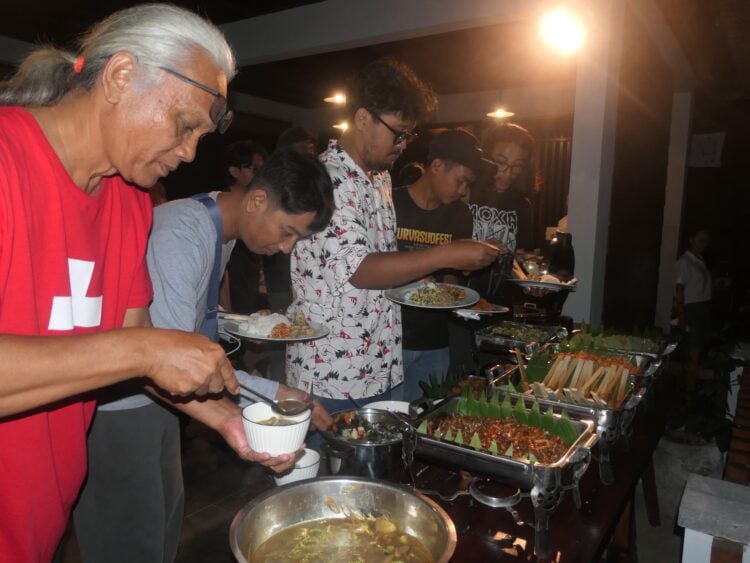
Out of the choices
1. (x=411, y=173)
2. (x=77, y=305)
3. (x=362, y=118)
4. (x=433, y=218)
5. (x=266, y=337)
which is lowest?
(x=266, y=337)

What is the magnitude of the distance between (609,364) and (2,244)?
211cm

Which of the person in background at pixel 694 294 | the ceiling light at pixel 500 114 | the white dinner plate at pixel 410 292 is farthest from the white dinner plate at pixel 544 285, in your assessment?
the ceiling light at pixel 500 114

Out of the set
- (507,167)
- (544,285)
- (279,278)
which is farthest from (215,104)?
(279,278)

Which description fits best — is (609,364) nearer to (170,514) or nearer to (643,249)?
(170,514)

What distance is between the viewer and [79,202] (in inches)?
40.8

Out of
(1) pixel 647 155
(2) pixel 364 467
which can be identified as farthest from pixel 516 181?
(2) pixel 364 467

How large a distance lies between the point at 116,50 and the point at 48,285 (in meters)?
0.42

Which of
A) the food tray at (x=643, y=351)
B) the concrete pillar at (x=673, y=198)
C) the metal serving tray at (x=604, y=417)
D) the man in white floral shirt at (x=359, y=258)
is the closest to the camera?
the metal serving tray at (x=604, y=417)

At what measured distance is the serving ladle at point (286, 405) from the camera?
1257 mm

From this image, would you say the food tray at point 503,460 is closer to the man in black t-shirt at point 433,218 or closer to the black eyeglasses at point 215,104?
the black eyeglasses at point 215,104

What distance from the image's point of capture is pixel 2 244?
0.85m

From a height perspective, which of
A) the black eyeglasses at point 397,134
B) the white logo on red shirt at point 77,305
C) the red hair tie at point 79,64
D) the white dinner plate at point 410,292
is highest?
the black eyeglasses at point 397,134

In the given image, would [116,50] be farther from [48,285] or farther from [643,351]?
[643,351]

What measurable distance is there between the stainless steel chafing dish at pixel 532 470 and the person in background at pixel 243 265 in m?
2.61
